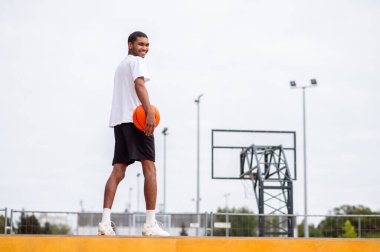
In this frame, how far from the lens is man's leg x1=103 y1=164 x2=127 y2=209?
6.14 metres

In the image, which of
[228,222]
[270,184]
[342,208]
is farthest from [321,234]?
[342,208]

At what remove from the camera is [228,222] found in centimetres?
1730

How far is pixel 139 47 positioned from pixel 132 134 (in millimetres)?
859

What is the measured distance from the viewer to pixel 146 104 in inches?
239

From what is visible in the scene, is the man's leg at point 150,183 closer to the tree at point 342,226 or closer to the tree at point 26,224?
the tree at point 26,224

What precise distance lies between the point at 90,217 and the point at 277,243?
14965 mm

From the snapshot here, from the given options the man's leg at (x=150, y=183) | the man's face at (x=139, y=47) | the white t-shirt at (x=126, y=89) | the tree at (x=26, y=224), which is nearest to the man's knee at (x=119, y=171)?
the man's leg at (x=150, y=183)

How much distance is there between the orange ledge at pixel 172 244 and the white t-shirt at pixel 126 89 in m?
1.47

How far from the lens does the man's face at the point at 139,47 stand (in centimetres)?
638

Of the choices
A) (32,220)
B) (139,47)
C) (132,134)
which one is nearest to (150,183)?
(132,134)

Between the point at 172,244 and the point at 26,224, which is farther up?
the point at 172,244

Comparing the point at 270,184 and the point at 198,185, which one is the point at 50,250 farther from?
the point at 198,185

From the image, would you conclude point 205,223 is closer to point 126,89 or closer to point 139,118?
point 126,89

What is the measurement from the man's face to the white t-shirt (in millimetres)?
69
